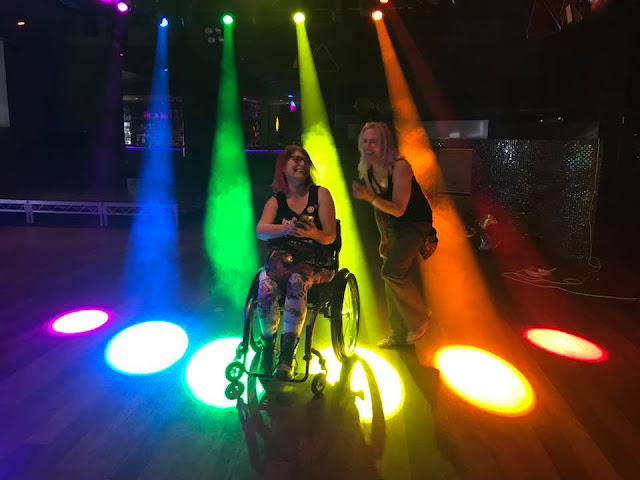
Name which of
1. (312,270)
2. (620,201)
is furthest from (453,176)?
(312,270)

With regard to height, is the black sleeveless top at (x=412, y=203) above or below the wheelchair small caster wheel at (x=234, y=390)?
above

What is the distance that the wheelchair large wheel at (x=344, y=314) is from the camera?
247 centimetres

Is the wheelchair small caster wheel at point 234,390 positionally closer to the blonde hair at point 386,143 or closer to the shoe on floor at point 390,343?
the shoe on floor at point 390,343

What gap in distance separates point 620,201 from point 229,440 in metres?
6.33

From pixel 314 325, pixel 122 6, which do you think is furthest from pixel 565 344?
pixel 122 6

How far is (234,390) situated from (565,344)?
7.17 feet

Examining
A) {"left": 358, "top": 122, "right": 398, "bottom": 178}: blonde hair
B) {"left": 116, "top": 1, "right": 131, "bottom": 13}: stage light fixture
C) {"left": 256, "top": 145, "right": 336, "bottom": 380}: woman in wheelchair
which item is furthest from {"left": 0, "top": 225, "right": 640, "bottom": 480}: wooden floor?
{"left": 116, "top": 1, "right": 131, "bottom": 13}: stage light fixture

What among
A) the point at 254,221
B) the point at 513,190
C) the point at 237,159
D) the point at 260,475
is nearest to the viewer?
the point at 260,475

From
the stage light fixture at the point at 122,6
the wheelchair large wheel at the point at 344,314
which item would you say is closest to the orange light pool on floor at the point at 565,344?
the wheelchair large wheel at the point at 344,314

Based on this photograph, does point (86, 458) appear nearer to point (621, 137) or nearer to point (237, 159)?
point (621, 137)

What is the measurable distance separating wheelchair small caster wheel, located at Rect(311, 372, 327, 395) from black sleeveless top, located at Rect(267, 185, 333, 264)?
573 millimetres

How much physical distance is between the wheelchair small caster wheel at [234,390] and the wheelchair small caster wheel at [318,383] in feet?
1.17

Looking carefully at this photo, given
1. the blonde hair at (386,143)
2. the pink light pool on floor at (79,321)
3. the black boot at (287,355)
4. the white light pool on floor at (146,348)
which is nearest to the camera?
the black boot at (287,355)

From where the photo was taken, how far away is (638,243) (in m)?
5.88
